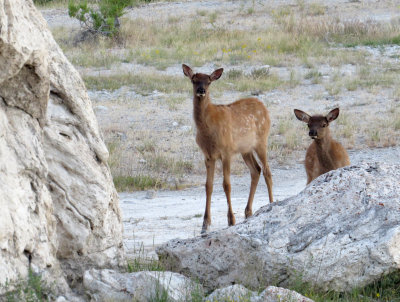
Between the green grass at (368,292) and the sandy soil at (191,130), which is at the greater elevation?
the green grass at (368,292)

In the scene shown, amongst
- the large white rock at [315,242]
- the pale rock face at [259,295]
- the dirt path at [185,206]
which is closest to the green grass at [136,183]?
the dirt path at [185,206]

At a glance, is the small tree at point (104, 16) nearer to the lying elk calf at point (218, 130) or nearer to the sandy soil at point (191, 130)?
the sandy soil at point (191, 130)

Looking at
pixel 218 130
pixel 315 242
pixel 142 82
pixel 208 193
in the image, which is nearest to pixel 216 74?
pixel 218 130

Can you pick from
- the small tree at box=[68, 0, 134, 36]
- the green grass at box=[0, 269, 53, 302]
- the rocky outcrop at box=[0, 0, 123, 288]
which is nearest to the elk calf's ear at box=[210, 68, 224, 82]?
the rocky outcrop at box=[0, 0, 123, 288]

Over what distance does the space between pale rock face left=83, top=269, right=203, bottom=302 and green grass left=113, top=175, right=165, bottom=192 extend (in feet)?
21.0

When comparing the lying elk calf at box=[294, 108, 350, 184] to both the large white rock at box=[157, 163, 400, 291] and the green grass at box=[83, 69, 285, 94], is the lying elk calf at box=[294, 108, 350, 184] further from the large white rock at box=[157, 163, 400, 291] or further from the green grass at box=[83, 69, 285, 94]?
the green grass at box=[83, 69, 285, 94]

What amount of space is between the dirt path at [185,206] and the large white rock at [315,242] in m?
1.74

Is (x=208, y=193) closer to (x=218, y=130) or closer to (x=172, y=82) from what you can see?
(x=218, y=130)

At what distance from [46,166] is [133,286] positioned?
1177mm

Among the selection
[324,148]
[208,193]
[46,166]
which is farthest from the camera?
[208,193]

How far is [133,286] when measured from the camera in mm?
5812

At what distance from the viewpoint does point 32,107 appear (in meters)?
5.68

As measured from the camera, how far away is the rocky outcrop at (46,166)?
5.24 m

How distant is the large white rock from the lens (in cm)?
619
